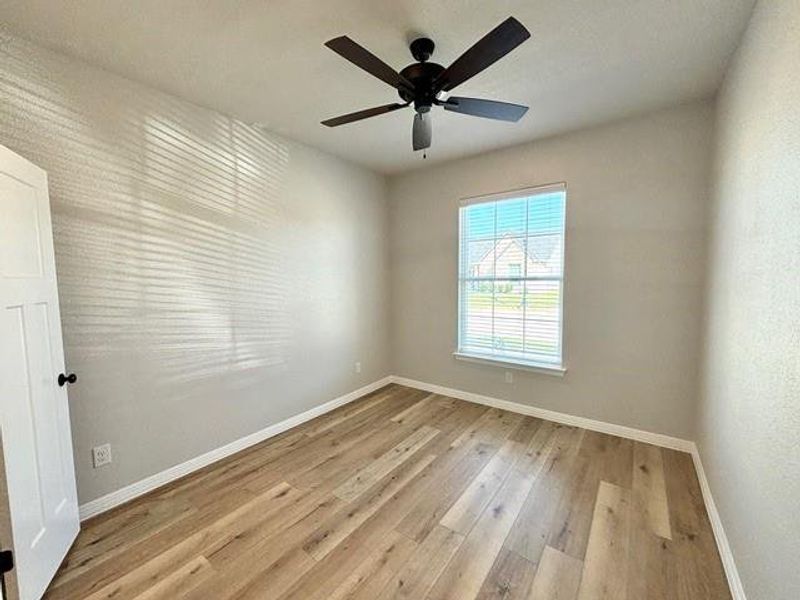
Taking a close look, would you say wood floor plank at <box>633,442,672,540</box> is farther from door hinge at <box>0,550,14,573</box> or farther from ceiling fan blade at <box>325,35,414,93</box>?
door hinge at <box>0,550,14,573</box>

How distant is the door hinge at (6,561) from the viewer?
121cm

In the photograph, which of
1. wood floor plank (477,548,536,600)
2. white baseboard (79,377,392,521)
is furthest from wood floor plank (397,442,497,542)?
white baseboard (79,377,392,521)

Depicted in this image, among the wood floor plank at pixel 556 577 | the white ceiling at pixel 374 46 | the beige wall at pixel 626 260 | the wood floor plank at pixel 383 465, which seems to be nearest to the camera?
the wood floor plank at pixel 556 577

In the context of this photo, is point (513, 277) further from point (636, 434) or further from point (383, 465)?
point (383, 465)

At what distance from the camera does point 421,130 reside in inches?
76.5

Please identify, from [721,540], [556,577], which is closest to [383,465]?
[556,577]

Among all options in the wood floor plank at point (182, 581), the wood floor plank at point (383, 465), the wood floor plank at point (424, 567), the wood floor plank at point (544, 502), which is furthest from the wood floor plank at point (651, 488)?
the wood floor plank at point (182, 581)

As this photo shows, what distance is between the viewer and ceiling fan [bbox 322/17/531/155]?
1.33 m

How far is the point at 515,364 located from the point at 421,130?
2.33 m

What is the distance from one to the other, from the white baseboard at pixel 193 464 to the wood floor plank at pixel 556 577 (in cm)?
222

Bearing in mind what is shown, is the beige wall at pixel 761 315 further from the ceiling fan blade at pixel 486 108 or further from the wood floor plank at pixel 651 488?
the ceiling fan blade at pixel 486 108

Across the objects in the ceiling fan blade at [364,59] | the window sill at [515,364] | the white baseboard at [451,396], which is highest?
the ceiling fan blade at [364,59]

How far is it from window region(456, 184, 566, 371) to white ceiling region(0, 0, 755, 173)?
2.88 feet

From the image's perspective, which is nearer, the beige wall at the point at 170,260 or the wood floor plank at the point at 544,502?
the wood floor plank at the point at 544,502
